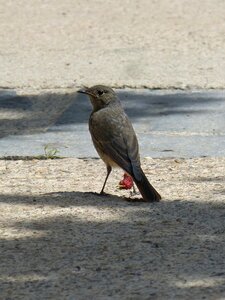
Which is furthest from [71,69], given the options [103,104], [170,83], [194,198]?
[194,198]

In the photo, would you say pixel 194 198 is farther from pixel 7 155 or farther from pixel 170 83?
→ pixel 170 83

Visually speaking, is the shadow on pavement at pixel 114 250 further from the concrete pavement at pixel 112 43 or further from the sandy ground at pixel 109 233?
the concrete pavement at pixel 112 43

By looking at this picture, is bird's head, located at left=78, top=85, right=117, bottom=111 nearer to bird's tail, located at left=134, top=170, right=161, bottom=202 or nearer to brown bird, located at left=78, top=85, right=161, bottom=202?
brown bird, located at left=78, top=85, right=161, bottom=202

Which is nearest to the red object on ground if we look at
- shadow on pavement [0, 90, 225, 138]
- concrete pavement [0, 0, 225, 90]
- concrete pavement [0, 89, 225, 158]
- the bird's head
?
the bird's head

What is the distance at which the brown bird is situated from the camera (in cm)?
706

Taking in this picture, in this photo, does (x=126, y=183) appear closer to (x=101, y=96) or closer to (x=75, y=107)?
(x=101, y=96)

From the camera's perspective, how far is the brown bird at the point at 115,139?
7.06 metres

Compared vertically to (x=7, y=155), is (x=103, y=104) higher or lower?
higher

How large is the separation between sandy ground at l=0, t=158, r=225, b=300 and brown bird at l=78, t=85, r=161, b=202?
0.56 ft

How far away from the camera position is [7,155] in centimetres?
840

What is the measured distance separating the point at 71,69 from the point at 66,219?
422 cm

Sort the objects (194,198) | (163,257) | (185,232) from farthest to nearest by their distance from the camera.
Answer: (194,198)
(185,232)
(163,257)

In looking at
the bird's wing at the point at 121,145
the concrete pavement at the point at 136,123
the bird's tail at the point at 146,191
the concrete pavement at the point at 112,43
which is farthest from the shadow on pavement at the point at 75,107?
the bird's tail at the point at 146,191

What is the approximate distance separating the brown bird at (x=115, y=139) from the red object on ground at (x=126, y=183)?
131 mm
